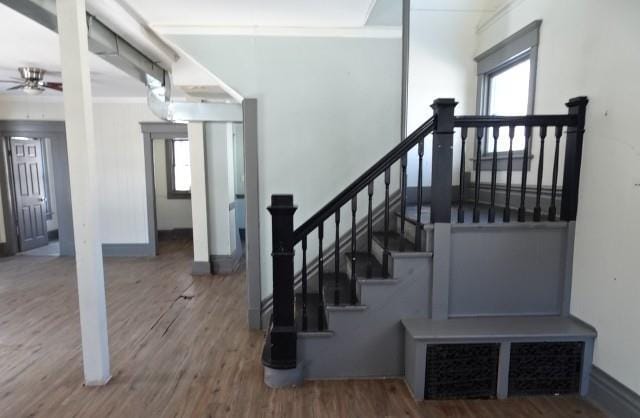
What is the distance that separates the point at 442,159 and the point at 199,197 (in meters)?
3.57

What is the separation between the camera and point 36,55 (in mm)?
3318

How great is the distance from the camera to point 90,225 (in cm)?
216

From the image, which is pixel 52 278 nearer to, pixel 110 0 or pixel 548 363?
pixel 110 0

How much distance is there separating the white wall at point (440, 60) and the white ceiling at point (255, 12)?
1090 millimetres

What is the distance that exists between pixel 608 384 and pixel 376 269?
1.51m

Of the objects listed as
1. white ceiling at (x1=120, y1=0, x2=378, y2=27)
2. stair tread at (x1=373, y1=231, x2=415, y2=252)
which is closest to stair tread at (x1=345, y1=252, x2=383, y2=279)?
stair tread at (x1=373, y1=231, x2=415, y2=252)

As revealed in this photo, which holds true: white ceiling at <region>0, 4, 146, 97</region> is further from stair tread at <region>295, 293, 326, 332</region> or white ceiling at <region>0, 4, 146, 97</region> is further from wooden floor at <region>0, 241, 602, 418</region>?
stair tread at <region>295, 293, 326, 332</region>

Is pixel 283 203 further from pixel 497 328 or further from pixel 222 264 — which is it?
pixel 222 264

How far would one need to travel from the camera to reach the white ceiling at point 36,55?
8.68 feet

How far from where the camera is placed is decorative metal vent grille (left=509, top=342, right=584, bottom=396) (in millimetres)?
2137

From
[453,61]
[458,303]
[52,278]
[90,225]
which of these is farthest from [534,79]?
[52,278]

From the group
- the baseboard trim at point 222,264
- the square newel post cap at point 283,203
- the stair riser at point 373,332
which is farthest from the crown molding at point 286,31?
the baseboard trim at point 222,264

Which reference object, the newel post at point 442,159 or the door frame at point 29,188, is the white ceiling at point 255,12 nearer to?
the newel post at point 442,159

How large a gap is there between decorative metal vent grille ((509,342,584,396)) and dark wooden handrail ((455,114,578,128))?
4.59 ft
